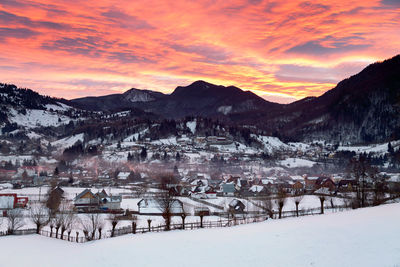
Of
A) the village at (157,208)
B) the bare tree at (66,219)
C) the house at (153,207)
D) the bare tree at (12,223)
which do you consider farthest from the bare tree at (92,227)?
the house at (153,207)

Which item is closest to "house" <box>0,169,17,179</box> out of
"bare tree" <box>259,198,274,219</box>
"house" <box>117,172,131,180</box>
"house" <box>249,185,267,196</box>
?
"house" <box>117,172,131,180</box>

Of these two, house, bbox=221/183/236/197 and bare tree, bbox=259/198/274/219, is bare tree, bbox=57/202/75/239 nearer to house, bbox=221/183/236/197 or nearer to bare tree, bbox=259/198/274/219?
bare tree, bbox=259/198/274/219

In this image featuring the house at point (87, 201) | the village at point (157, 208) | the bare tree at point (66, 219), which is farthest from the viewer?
the house at point (87, 201)

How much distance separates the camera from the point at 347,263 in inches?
768

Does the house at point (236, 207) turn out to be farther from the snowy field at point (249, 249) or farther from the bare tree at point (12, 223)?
the bare tree at point (12, 223)

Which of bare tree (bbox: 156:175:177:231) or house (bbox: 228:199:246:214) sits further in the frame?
house (bbox: 228:199:246:214)

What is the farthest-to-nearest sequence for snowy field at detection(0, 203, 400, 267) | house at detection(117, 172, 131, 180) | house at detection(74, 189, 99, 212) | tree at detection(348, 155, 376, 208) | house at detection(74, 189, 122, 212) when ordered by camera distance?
house at detection(117, 172, 131, 180) < house at detection(74, 189, 99, 212) < house at detection(74, 189, 122, 212) < tree at detection(348, 155, 376, 208) < snowy field at detection(0, 203, 400, 267)

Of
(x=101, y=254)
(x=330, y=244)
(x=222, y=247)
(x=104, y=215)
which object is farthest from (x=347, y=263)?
(x=104, y=215)

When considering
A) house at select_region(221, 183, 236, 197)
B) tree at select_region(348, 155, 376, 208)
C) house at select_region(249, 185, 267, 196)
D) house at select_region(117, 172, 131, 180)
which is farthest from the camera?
house at select_region(117, 172, 131, 180)

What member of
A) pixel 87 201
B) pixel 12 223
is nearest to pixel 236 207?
pixel 87 201

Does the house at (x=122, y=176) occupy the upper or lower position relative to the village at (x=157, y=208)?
lower

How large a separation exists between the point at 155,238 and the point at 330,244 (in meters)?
18.6

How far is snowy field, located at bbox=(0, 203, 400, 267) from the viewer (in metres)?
21.2

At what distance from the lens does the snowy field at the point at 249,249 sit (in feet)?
69.6
